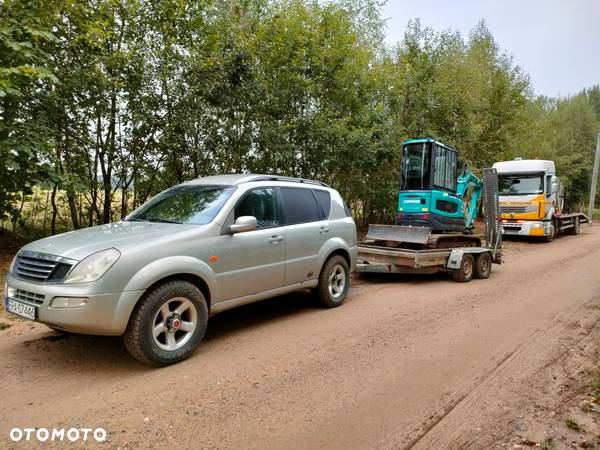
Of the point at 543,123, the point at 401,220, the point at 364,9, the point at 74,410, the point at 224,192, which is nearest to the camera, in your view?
the point at 74,410

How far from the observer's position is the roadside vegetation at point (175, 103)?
7.23 m

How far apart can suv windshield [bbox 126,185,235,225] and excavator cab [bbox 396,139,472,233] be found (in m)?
5.57

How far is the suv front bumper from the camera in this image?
360cm

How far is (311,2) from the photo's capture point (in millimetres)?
14352

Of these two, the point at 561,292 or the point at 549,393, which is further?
the point at 561,292

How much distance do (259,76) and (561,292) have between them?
27.2 feet

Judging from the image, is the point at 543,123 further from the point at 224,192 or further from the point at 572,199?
the point at 224,192

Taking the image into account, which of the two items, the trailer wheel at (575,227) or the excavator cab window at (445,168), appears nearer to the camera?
the excavator cab window at (445,168)

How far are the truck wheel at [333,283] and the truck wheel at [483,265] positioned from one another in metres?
3.93

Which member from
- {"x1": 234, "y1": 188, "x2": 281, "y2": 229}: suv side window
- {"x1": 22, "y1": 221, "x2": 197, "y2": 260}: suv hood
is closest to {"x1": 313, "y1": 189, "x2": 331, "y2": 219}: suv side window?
{"x1": 234, "y1": 188, "x2": 281, "y2": 229}: suv side window

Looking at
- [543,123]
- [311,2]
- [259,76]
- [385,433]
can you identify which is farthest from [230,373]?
[543,123]

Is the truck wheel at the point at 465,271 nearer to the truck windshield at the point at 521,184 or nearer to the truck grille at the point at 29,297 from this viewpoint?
the truck grille at the point at 29,297

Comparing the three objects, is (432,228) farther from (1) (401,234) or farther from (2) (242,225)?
(2) (242,225)

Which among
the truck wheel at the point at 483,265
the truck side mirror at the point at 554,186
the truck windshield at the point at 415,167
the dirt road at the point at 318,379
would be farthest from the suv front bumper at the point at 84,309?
the truck side mirror at the point at 554,186
